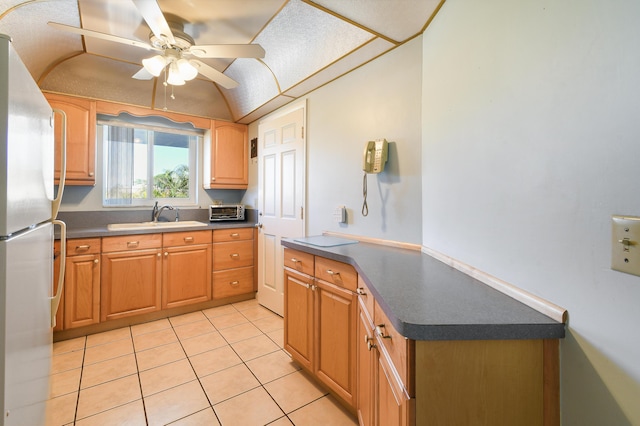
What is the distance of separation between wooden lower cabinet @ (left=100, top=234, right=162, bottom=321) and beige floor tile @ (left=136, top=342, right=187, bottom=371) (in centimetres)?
63

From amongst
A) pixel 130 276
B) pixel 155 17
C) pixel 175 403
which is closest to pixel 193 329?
pixel 130 276

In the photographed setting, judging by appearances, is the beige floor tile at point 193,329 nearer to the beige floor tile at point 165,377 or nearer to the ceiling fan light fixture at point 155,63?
the beige floor tile at point 165,377

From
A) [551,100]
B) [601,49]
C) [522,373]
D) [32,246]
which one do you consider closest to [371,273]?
[522,373]

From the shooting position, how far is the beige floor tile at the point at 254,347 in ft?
7.09

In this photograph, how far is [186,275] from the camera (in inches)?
116

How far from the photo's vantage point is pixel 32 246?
869 millimetres

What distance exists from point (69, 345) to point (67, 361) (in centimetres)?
32

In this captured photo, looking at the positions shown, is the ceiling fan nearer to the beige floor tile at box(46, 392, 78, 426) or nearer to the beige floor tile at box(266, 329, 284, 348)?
the beige floor tile at box(46, 392, 78, 426)

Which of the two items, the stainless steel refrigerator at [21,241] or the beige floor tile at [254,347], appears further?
the beige floor tile at [254,347]

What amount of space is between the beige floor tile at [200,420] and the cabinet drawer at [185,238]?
176 centimetres

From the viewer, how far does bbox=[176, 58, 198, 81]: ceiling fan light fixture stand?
196 centimetres

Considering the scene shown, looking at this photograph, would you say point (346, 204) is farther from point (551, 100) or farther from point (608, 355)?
point (608, 355)

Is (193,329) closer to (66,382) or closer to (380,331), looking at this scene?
(66,382)

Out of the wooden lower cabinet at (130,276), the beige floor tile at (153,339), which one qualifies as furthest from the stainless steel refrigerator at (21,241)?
the wooden lower cabinet at (130,276)
